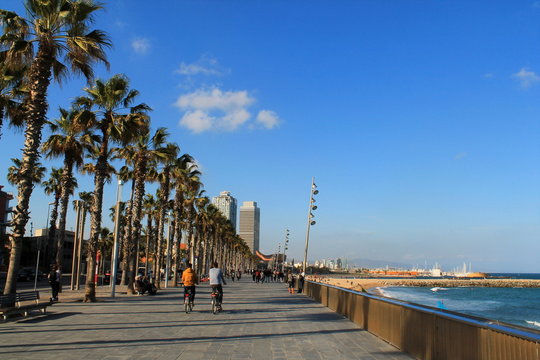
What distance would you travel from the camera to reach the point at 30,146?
14.8 meters

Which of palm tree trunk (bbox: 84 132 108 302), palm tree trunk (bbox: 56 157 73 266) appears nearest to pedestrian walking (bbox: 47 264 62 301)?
palm tree trunk (bbox: 84 132 108 302)

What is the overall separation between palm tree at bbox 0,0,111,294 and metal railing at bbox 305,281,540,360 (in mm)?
10654

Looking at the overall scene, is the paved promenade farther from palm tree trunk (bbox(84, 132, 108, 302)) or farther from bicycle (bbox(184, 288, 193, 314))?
palm tree trunk (bbox(84, 132, 108, 302))

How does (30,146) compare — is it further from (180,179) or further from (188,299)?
(180,179)

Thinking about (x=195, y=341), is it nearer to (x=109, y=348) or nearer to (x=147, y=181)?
(x=109, y=348)

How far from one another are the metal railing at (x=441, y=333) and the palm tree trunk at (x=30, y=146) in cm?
1051

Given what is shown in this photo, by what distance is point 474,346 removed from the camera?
6434 millimetres

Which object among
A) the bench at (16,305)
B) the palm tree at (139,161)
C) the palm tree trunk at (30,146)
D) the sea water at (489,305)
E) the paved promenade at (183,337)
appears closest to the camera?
the paved promenade at (183,337)

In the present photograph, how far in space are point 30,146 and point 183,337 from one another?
8.44m

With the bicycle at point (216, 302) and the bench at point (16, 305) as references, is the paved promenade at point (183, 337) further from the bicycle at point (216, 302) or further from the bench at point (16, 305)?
the bicycle at point (216, 302)

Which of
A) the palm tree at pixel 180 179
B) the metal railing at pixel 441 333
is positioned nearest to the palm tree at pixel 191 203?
the palm tree at pixel 180 179

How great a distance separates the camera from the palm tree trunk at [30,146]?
1425 centimetres

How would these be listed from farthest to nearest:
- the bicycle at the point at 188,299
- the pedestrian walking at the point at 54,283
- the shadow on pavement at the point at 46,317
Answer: the pedestrian walking at the point at 54,283 → the bicycle at the point at 188,299 → the shadow on pavement at the point at 46,317

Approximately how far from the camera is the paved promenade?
853cm
